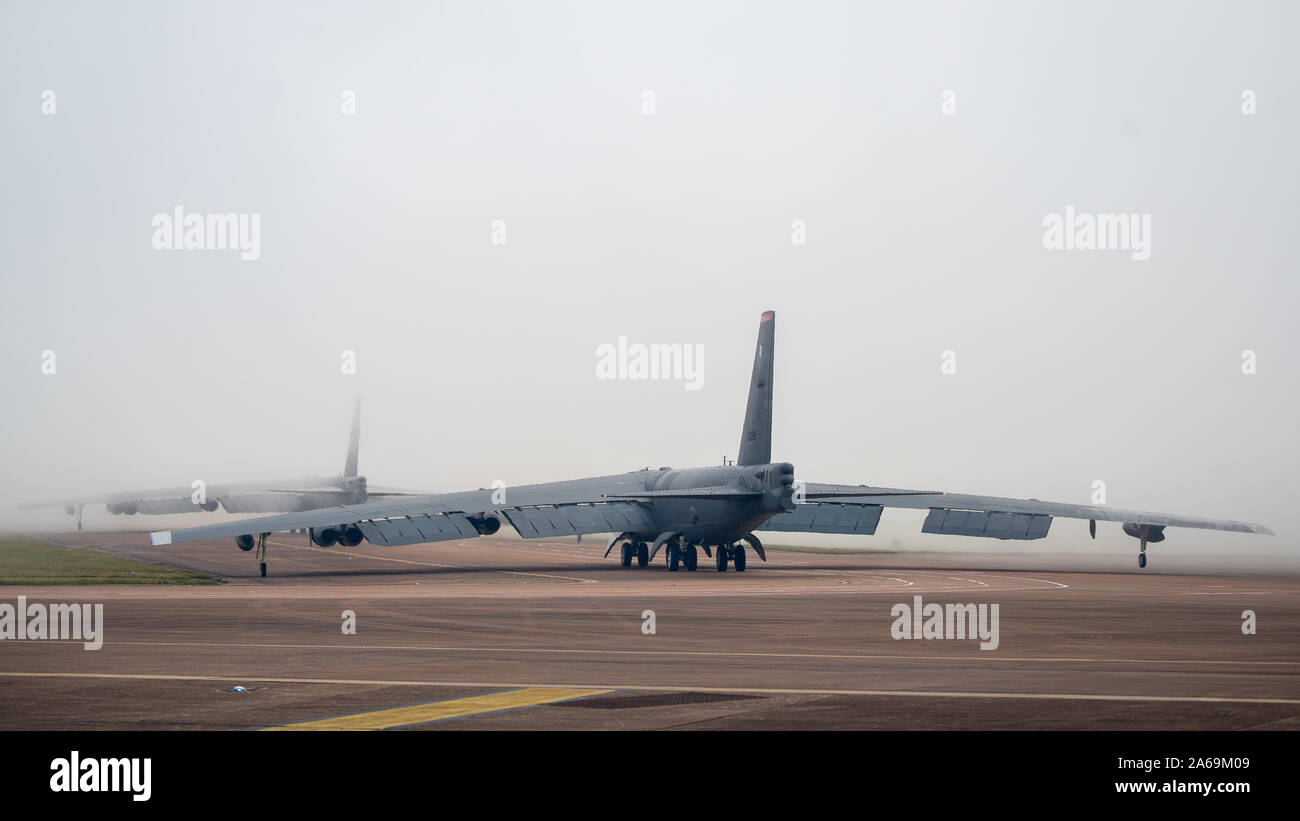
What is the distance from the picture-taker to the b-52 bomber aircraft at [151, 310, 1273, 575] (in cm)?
4850

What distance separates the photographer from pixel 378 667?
1769cm

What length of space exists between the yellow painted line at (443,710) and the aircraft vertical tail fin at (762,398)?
118 ft

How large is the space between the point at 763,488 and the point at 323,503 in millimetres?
46983

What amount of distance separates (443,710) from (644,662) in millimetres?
5502

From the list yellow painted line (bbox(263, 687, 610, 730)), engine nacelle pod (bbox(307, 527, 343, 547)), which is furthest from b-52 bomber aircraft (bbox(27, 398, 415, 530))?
yellow painted line (bbox(263, 687, 610, 730))

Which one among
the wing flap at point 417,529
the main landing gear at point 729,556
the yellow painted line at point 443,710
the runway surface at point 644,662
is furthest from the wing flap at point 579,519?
the yellow painted line at point 443,710

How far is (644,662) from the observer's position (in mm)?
18500

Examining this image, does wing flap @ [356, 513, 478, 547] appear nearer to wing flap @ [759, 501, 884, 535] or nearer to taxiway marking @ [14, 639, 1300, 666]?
wing flap @ [759, 501, 884, 535]

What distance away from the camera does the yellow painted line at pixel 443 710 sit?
40.4ft

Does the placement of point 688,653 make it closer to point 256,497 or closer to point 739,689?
point 739,689

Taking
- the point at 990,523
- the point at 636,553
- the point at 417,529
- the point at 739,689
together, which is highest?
the point at 739,689

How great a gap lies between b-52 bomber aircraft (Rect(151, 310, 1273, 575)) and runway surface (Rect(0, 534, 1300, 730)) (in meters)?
10.2

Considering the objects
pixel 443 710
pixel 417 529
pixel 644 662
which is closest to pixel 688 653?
pixel 644 662
